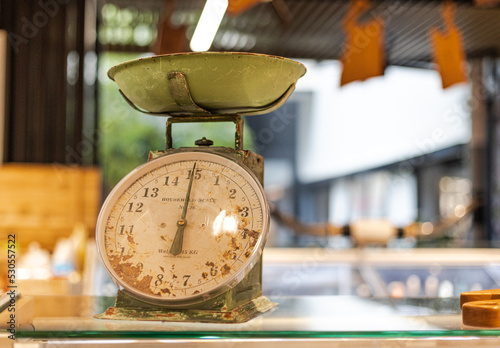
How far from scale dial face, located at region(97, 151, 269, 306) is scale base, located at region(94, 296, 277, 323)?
2 cm

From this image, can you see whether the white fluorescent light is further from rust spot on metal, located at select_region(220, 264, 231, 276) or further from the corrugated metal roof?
the corrugated metal roof

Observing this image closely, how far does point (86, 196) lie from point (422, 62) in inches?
131

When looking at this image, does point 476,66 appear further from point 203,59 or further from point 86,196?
point 203,59

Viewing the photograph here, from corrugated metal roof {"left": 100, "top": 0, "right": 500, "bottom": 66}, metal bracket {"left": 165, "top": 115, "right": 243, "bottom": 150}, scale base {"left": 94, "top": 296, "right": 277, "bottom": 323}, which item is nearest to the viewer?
scale base {"left": 94, "top": 296, "right": 277, "bottom": 323}

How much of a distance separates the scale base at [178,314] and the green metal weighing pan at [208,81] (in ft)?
1.03

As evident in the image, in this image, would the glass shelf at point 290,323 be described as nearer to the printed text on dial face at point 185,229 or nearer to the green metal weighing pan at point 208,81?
the printed text on dial face at point 185,229

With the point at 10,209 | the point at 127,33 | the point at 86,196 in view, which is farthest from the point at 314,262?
the point at 127,33

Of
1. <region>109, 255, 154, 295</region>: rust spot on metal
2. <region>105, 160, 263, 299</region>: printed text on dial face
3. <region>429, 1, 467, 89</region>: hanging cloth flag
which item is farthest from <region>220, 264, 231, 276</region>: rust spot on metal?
<region>429, 1, 467, 89</region>: hanging cloth flag

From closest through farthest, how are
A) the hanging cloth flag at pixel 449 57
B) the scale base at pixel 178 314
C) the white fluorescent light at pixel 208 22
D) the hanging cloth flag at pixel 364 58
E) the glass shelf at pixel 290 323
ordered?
the glass shelf at pixel 290 323
the scale base at pixel 178 314
the white fluorescent light at pixel 208 22
the hanging cloth flag at pixel 449 57
the hanging cloth flag at pixel 364 58

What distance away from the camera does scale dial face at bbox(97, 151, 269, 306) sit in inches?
31.7

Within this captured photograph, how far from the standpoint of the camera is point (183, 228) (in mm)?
827

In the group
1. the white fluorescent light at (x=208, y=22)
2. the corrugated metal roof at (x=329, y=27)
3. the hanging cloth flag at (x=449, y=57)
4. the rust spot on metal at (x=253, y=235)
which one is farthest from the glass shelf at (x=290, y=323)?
the corrugated metal roof at (x=329, y=27)

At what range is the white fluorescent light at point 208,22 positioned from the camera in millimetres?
1249

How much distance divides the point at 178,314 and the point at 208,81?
0.34m
